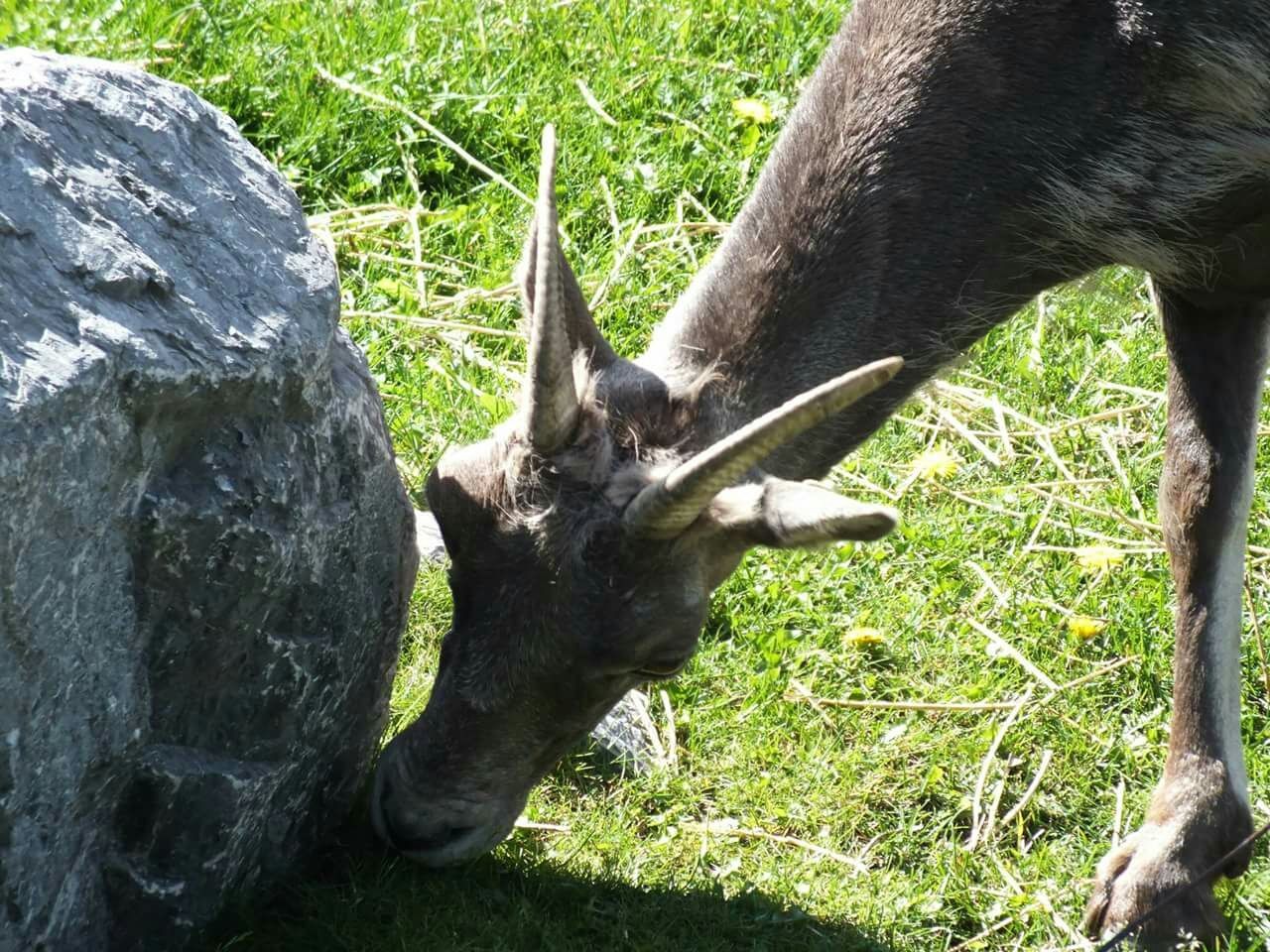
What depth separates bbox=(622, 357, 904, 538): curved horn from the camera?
3.75m

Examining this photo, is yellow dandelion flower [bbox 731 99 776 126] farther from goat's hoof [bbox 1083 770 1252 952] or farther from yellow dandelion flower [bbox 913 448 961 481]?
goat's hoof [bbox 1083 770 1252 952]

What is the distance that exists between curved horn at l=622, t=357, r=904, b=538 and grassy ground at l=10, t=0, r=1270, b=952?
122 cm

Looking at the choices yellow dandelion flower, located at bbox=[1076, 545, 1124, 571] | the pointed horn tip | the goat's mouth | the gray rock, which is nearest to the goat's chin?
the goat's mouth

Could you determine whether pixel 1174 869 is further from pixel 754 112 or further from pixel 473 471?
pixel 754 112

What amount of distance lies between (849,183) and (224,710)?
2.22 m

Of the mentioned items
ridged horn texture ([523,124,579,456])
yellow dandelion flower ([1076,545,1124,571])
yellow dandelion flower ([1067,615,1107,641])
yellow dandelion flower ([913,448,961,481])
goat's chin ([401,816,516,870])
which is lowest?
yellow dandelion flower ([1067,615,1107,641])

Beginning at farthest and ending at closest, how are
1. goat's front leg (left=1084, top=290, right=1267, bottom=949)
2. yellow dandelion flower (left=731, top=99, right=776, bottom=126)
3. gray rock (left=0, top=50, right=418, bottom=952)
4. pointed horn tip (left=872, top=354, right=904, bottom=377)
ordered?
yellow dandelion flower (left=731, top=99, right=776, bottom=126) < goat's front leg (left=1084, top=290, right=1267, bottom=949) < pointed horn tip (left=872, top=354, right=904, bottom=377) < gray rock (left=0, top=50, right=418, bottom=952)

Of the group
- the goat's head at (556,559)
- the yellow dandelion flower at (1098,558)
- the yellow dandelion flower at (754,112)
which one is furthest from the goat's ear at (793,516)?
the yellow dandelion flower at (754,112)

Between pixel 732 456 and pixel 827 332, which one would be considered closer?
pixel 732 456

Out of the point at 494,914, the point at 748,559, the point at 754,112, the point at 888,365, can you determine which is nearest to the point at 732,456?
the point at 888,365

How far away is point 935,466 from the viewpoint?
6750 millimetres

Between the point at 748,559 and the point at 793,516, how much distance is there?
234 centimetres

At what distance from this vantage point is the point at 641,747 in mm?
5461

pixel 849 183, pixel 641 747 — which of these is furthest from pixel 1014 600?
pixel 849 183
